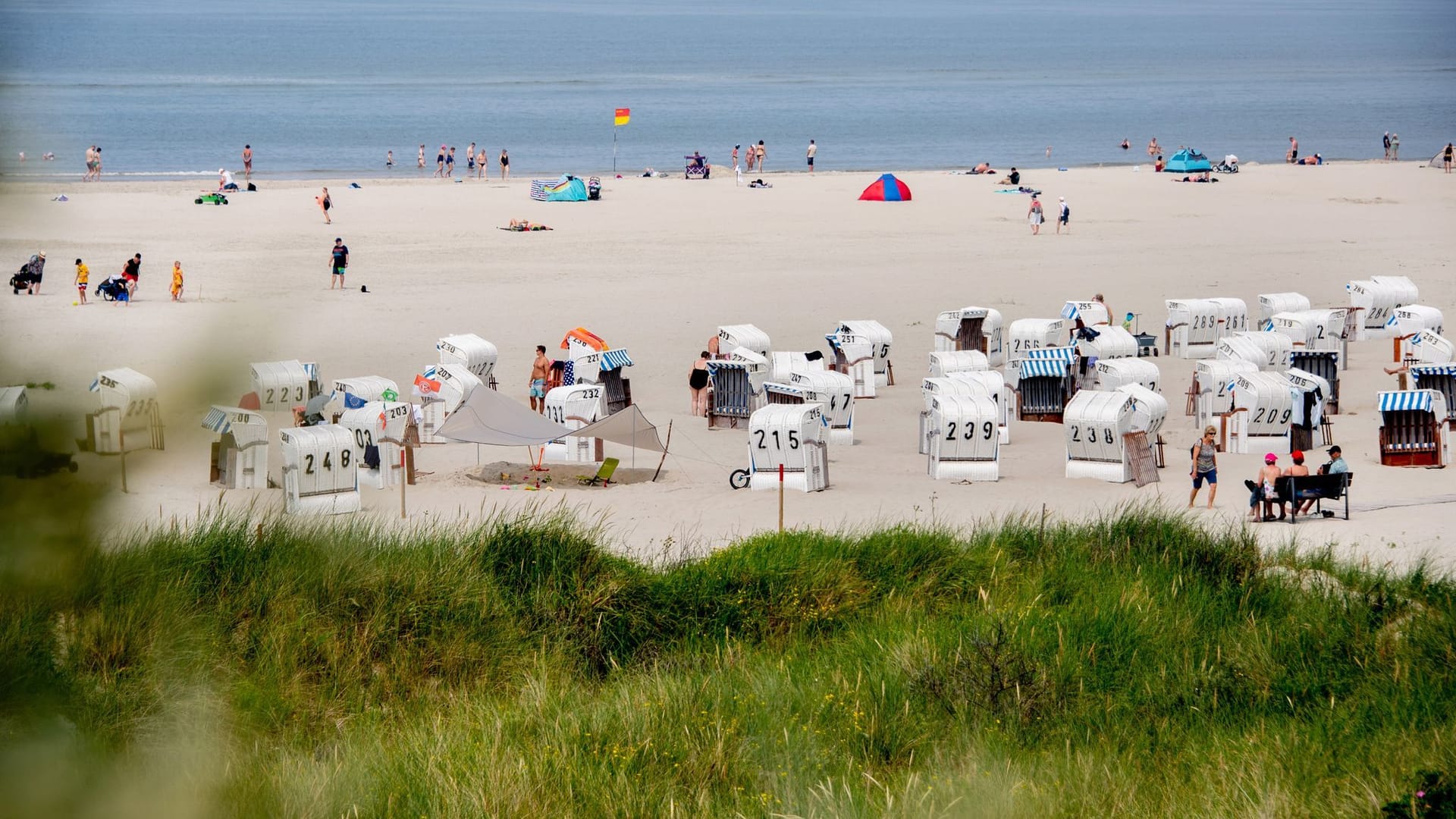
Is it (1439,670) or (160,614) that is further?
(1439,670)

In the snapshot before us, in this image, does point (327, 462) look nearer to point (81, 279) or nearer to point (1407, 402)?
point (1407, 402)

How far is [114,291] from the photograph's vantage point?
83.4ft

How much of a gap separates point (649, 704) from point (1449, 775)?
12.1 ft

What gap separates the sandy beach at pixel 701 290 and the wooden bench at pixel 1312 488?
31 centimetres

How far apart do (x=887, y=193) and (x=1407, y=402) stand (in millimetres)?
29795

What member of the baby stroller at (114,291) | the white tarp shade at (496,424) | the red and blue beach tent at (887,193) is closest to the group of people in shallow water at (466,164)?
the red and blue beach tent at (887,193)

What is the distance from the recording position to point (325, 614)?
836 centimetres

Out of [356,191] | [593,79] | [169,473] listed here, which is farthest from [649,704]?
[593,79]

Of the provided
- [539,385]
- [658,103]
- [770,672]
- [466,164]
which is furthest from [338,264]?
[658,103]

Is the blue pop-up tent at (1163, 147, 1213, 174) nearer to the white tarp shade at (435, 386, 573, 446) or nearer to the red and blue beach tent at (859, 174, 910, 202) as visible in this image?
the red and blue beach tent at (859, 174, 910, 202)

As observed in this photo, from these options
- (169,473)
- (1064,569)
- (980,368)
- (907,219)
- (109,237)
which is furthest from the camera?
(907,219)

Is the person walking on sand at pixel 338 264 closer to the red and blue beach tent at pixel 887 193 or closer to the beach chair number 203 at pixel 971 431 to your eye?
the beach chair number 203 at pixel 971 431

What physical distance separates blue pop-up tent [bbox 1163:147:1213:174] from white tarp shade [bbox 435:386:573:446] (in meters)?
44.4

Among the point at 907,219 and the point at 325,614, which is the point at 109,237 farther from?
the point at 325,614
